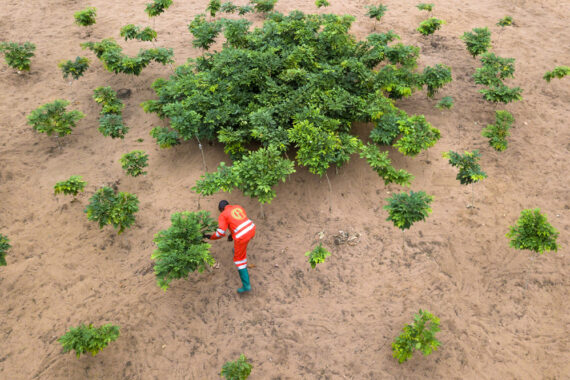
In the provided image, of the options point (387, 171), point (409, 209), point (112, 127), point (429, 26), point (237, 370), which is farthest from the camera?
point (429, 26)

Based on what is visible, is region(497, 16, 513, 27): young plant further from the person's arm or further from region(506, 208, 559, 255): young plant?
the person's arm

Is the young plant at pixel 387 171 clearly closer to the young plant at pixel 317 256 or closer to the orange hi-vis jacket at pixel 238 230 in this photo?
the young plant at pixel 317 256

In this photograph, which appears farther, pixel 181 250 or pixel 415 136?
pixel 415 136

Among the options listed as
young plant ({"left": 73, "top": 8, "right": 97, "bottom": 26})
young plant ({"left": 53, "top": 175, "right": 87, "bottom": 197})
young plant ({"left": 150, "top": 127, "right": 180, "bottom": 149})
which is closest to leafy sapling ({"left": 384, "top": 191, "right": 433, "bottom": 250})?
young plant ({"left": 150, "top": 127, "right": 180, "bottom": 149})

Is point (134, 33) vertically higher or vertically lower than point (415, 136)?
higher

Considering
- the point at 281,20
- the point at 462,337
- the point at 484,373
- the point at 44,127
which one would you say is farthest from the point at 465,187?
the point at 44,127

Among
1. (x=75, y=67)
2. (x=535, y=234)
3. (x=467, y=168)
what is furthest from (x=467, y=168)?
(x=75, y=67)

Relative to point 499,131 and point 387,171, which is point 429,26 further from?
point 387,171

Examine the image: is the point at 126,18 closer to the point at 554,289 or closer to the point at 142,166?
the point at 142,166
